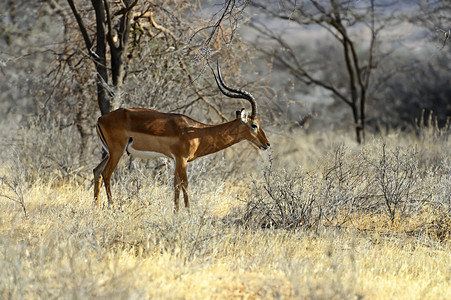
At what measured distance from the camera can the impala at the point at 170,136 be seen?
679 centimetres

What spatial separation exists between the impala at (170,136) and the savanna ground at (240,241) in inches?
16.8

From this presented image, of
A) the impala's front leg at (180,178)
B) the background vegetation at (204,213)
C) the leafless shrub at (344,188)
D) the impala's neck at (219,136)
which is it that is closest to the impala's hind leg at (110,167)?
the background vegetation at (204,213)

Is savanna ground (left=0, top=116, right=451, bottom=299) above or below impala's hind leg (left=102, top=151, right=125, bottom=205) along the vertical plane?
below

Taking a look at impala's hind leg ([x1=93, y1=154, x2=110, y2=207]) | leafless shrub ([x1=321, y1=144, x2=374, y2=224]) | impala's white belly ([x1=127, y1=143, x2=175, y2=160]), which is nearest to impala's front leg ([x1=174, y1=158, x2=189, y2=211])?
impala's white belly ([x1=127, y1=143, x2=175, y2=160])

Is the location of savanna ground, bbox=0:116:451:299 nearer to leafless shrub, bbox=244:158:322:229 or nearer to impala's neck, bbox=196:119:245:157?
leafless shrub, bbox=244:158:322:229

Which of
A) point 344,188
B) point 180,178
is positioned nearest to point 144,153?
point 180,178

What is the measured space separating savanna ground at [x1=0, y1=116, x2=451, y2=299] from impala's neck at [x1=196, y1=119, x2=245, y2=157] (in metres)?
0.57

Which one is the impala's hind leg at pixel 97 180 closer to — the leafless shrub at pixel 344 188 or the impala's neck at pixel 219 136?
the impala's neck at pixel 219 136

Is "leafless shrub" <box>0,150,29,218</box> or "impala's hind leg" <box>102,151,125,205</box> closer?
"leafless shrub" <box>0,150,29,218</box>

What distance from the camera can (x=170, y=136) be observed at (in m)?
6.78

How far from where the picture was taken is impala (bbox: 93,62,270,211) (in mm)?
6789

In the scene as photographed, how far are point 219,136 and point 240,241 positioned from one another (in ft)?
4.91

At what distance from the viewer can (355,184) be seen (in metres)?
7.41

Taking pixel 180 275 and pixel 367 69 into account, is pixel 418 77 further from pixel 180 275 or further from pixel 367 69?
pixel 180 275
